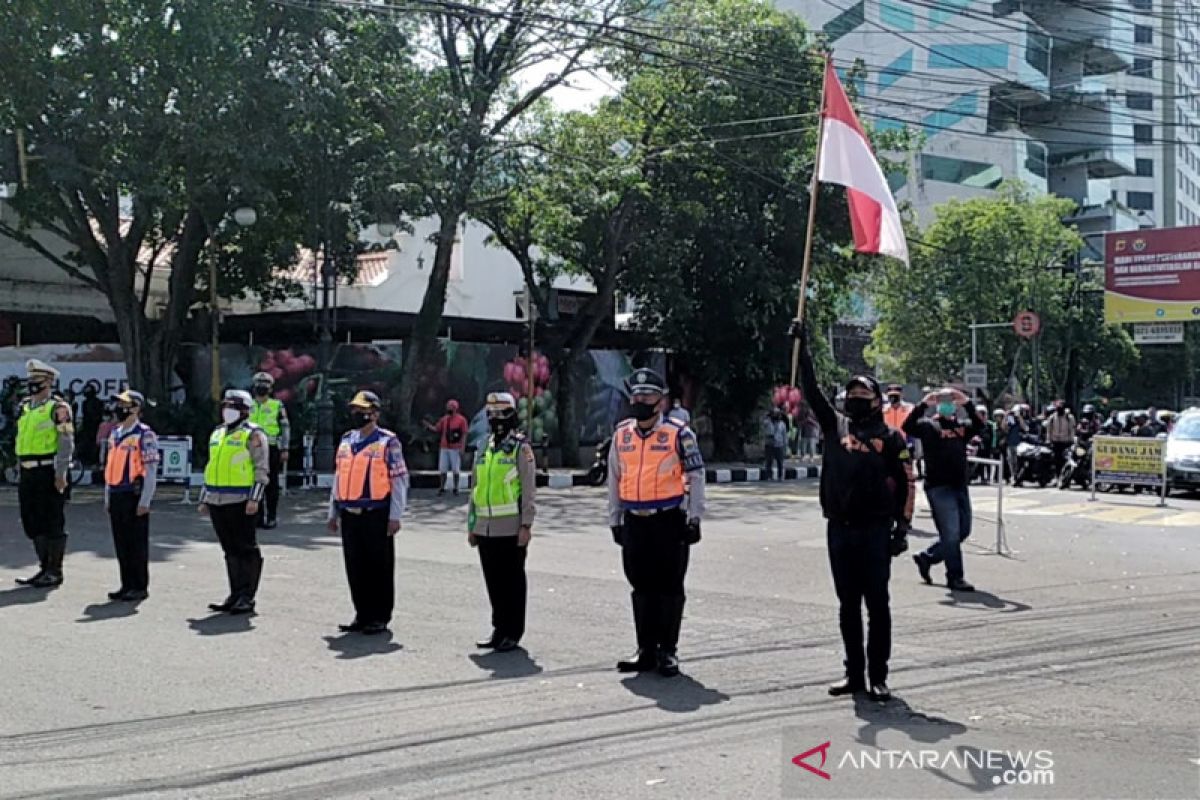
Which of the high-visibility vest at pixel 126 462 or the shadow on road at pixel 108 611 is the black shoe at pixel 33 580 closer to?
the shadow on road at pixel 108 611

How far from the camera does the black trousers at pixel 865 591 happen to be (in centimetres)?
747

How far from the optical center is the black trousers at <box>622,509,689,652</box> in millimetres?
8062

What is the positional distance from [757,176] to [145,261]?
624 inches

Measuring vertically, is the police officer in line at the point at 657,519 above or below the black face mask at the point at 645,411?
below

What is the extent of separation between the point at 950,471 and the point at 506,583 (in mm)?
4892

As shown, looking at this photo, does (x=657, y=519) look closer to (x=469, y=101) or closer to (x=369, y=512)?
(x=369, y=512)

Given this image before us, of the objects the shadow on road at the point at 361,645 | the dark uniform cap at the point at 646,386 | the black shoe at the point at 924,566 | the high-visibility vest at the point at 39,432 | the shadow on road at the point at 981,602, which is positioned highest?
the dark uniform cap at the point at 646,386

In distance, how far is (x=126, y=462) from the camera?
1089cm

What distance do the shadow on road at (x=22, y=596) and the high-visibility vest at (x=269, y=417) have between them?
5.29 meters

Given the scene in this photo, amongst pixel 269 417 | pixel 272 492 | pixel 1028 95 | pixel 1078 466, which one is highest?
pixel 1028 95

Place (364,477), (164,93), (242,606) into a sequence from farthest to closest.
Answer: (164,93) < (242,606) < (364,477)

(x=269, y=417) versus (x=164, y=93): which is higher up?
(x=164, y=93)

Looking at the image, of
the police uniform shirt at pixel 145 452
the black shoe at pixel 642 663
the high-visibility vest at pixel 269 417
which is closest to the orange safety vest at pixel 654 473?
the black shoe at pixel 642 663

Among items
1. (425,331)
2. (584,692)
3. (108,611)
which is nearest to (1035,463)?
(425,331)
